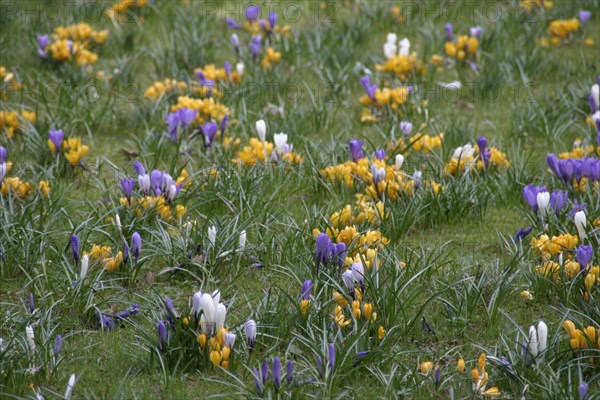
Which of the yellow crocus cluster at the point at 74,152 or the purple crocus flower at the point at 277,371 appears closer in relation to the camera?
the purple crocus flower at the point at 277,371

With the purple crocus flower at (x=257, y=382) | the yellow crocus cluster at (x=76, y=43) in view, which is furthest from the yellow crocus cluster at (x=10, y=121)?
the purple crocus flower at (x=257, y=382)

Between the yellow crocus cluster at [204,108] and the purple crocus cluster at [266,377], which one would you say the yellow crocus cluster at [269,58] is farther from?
the purple crocus cluster at [266,377]

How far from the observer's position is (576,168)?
16.2ft

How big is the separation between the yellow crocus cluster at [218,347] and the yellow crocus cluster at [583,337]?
1.41m

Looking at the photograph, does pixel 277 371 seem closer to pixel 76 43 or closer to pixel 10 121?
pixel 10 121

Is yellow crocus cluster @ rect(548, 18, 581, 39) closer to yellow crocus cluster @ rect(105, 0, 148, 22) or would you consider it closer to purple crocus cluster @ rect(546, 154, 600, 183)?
purple crocus cluster @ rect(546, 154, 600, 183)

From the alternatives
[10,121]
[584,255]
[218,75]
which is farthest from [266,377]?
[218,75]

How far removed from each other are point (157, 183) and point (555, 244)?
211cm

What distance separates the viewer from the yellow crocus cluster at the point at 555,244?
4.23 meters

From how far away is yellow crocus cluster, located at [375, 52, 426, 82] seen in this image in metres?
7.02

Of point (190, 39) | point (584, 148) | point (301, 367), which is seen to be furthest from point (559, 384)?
point (190, 39)

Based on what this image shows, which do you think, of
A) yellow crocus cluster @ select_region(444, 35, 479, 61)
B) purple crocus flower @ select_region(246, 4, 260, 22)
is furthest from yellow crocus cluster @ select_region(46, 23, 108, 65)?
yellow crocus cluster @ select_region(444, 35, 479, 61)

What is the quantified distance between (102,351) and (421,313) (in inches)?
56.5

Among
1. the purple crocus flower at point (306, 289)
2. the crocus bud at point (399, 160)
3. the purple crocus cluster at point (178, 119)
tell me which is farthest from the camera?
the purple crocus cluster at point (178, 119)
